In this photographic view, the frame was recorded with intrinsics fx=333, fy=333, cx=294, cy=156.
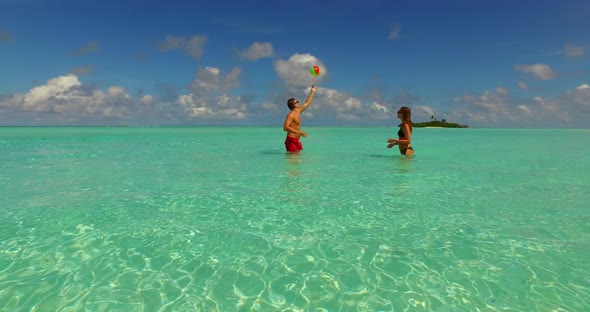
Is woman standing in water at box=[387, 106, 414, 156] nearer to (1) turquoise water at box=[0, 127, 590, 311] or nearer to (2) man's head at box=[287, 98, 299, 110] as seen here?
(2) man's head at box=[287, 98, 299, 110]

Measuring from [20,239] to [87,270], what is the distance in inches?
73.1

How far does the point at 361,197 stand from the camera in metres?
7.45

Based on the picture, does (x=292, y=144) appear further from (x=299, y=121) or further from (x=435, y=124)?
(x=435, y=124)

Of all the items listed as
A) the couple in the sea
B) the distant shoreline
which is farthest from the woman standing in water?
the distant shoreline

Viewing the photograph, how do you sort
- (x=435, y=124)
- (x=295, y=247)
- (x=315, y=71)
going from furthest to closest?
(x=435, y=124) < (x=315, y=71) < (x=295, y=247)

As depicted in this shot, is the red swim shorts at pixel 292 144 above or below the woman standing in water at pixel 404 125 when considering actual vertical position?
below

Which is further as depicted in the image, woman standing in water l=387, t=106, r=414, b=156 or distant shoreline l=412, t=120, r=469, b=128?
distant shoreline l=412, t=120, r=469, b=128

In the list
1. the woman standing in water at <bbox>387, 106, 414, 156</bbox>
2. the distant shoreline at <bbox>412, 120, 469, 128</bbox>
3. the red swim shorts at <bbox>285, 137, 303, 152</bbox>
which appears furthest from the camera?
the distant shoreline at <bbox>412, 120, 469, 128</bbox>

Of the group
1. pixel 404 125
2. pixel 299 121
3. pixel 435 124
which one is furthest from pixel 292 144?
pixel 435 124

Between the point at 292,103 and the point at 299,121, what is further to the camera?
the point at 299,121

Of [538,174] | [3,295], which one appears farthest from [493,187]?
[3,295]

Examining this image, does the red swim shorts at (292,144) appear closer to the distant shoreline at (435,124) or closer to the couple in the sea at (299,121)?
the couple in the sea at (299,121)

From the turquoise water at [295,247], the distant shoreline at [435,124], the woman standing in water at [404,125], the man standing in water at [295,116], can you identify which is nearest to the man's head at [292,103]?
the man standing in water at [295,116]

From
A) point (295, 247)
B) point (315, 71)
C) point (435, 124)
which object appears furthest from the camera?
point (435, 124)
